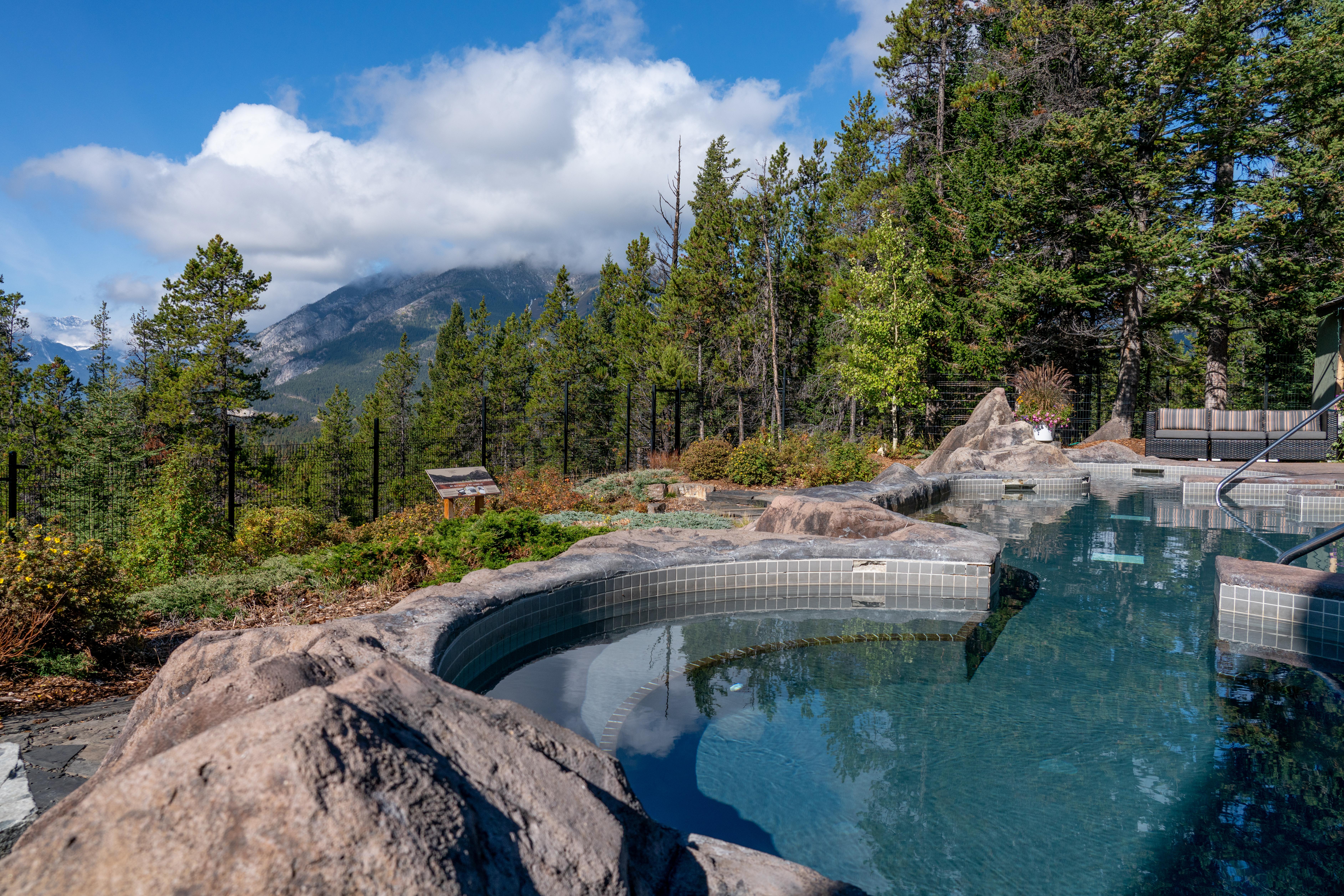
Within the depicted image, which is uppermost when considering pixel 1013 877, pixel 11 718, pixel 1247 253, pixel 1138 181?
pixel 1138 181

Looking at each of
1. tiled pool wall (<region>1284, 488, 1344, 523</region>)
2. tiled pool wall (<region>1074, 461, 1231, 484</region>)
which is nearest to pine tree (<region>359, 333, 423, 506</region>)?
tiled pool wall (<region>1074, 461, 1231, 484</region>)

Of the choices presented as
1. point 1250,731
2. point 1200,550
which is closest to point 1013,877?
point 1250,731

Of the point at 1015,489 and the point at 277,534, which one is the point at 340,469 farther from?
the point at 1015,489

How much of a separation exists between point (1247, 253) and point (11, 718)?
2429cm

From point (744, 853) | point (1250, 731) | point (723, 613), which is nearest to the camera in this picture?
point (744, 853)

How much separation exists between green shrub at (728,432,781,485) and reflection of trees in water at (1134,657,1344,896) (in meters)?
7.98

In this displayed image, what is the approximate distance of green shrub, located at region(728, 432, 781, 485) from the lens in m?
11.9

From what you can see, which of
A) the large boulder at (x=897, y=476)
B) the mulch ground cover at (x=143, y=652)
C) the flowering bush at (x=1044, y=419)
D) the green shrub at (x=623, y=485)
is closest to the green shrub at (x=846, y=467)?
the large boulder at (x=897, y=476)

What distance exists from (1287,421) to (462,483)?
17639 mm

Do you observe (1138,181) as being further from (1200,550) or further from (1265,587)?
(1265,587)

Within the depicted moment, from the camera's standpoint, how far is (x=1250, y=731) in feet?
11.7

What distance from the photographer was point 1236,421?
1662cm

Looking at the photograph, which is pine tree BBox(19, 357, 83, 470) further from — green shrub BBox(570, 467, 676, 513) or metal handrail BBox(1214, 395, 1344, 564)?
metal handrail BBox(1214, 395, 1344, 564)

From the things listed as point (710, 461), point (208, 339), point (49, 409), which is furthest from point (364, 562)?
point (49, 409)
